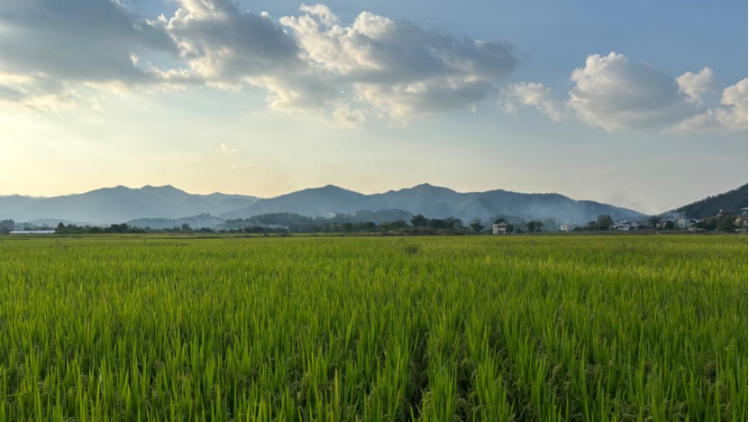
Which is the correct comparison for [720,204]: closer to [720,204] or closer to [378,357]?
[720,204]

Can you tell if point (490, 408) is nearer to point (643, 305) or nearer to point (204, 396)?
point (204, 396)

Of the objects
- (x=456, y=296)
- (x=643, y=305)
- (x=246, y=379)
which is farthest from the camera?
(x=456, y=296)

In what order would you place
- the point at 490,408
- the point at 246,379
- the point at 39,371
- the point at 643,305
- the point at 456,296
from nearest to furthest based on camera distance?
the point at 490,408, the point at 246,379, the point at 39,371, the point at 643,305, the point at 456,296

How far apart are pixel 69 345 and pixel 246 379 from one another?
1667mm

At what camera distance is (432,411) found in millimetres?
1686

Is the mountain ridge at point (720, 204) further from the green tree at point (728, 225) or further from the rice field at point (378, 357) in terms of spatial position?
the rice field at point (378, 357)

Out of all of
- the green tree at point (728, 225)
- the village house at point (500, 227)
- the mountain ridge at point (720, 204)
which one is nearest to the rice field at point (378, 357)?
the green tree at point (728, 225)

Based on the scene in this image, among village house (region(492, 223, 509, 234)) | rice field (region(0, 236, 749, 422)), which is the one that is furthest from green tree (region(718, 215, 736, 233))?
rice field (region(0, 236, 749, 422))

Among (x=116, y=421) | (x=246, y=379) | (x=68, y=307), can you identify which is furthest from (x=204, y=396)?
(x=68, y=307)

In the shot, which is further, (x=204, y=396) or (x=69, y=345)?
(x=69, y=345)

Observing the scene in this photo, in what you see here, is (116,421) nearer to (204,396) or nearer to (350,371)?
(204,396)

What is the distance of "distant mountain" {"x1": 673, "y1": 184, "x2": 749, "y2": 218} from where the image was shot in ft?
344

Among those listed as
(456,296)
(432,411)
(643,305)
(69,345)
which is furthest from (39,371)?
(643,305)

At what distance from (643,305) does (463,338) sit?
229 cm
